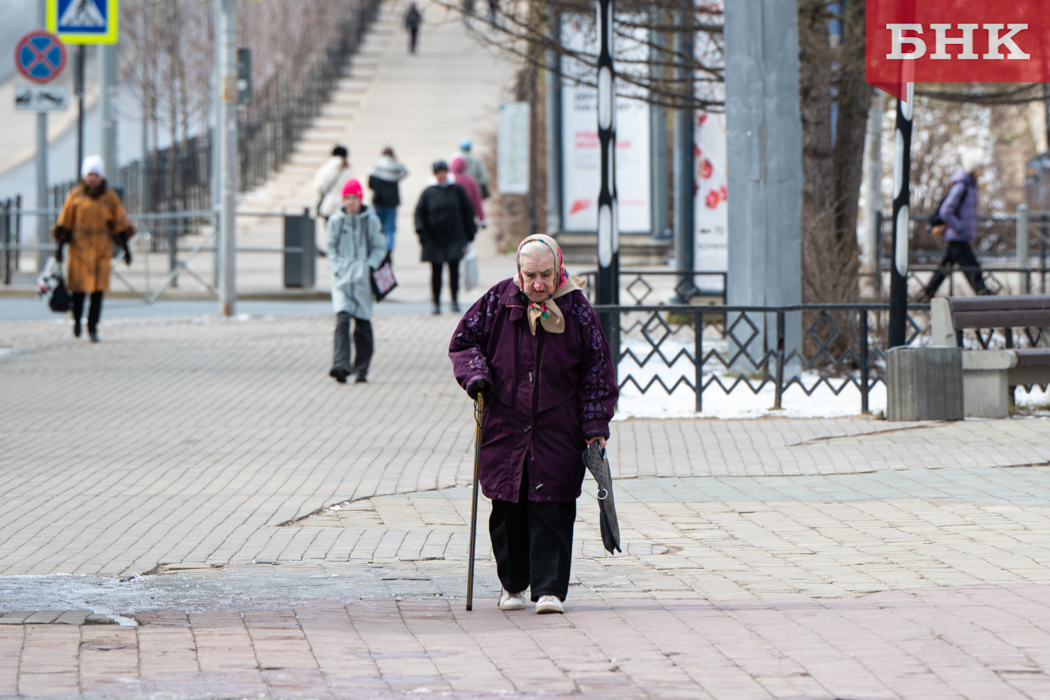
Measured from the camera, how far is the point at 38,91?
19516mm

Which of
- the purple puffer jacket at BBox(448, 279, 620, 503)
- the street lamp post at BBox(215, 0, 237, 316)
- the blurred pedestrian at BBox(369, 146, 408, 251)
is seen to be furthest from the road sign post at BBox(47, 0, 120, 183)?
the purple puffer jacket at BBox(448, 279, 620, 503)

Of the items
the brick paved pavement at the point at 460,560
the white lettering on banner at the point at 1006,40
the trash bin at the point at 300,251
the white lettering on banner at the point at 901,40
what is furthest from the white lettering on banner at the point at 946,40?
the trash bin at the point at 300,251

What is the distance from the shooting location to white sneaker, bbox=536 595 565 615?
5.82 m

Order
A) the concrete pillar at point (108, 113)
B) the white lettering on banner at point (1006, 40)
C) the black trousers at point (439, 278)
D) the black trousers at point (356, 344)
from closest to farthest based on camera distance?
the black trousers at point (356, 344) → the white lettering on banner at point (1006, 40) → the black trousers at point (439, 278) → the concrete pillar at point (108, 113)

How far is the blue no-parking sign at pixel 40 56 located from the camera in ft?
63.5

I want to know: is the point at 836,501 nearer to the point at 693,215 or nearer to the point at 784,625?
the point at 784,625

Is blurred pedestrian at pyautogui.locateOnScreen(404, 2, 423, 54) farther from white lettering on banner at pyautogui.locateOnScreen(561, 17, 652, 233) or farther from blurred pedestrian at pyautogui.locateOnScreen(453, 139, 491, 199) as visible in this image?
blurred pedestrian at pyautogui.locateOnScreen(453, 139, 491, 199)

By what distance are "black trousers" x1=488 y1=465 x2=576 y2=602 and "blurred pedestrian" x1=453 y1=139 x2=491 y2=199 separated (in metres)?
15.5

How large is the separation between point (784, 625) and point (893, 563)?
120 cm

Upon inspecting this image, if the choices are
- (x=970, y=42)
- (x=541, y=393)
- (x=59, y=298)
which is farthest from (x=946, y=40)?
(x=541, y=393)

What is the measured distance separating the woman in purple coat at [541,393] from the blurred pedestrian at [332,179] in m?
14.4

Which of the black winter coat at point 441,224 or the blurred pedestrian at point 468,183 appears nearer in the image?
the black winter coat at point 441,224

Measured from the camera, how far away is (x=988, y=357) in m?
10.4

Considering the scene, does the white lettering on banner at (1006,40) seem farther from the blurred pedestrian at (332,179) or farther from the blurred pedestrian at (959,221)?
the blurred pedestrian at (332,179)
